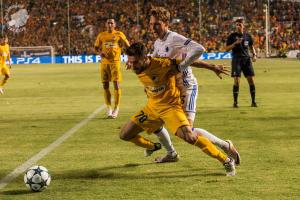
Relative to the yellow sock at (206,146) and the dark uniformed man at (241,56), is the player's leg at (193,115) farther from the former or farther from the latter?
the dark uniformed man at (241,56)

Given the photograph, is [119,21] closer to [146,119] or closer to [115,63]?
[115,63]

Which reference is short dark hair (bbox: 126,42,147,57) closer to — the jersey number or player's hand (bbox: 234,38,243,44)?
the jersey number

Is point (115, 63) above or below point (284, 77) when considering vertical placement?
above

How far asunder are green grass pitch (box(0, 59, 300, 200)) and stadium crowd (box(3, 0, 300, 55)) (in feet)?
127

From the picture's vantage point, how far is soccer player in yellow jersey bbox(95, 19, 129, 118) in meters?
14.1

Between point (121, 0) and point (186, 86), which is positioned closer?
point (186, 86)

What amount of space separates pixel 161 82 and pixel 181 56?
81 centimetres

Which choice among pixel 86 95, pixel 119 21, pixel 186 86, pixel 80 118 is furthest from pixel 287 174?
pixel 119 21

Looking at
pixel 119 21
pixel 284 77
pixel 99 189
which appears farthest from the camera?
pixel 119 21

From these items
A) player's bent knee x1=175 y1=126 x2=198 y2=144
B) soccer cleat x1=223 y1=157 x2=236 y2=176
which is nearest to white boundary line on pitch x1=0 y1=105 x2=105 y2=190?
player's bent knee x1=175 y1=126 x2=198 y2=144

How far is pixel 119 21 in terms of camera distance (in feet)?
190

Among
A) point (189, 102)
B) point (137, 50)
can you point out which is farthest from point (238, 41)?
point (137, 50)

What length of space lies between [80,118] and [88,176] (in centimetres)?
639

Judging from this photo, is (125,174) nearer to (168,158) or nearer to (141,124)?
(141,124)
